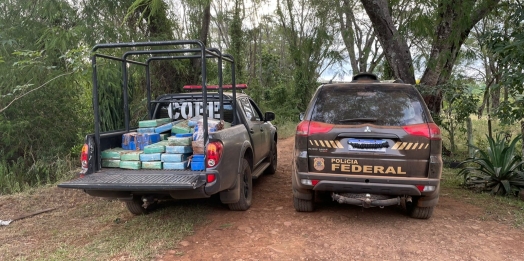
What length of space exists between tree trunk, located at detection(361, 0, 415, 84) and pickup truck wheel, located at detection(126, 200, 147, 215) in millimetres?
5748

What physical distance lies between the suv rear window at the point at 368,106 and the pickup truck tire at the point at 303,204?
1120mm

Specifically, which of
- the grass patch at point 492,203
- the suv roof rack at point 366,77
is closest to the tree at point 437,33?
the suv roof rack at point 366,77

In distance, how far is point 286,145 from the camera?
12.1 m

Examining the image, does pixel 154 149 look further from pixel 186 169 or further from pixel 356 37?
pixel 356 37

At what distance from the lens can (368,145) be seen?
4.13 metres

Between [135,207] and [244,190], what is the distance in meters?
1.49

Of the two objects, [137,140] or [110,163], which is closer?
[110,163]

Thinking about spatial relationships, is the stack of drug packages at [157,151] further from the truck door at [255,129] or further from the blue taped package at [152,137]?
the truck door at [255,129]

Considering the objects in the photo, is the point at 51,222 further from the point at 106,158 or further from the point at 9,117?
the point at 9,117

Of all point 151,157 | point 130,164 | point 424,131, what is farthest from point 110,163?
point 424,131

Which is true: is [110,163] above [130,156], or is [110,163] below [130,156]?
below

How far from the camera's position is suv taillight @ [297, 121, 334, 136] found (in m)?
4.29

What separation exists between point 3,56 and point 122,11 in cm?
233

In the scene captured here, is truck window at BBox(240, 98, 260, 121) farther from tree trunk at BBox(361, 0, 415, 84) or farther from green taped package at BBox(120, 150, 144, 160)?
tree trunk at BBox(361, 0, 415, 84)
